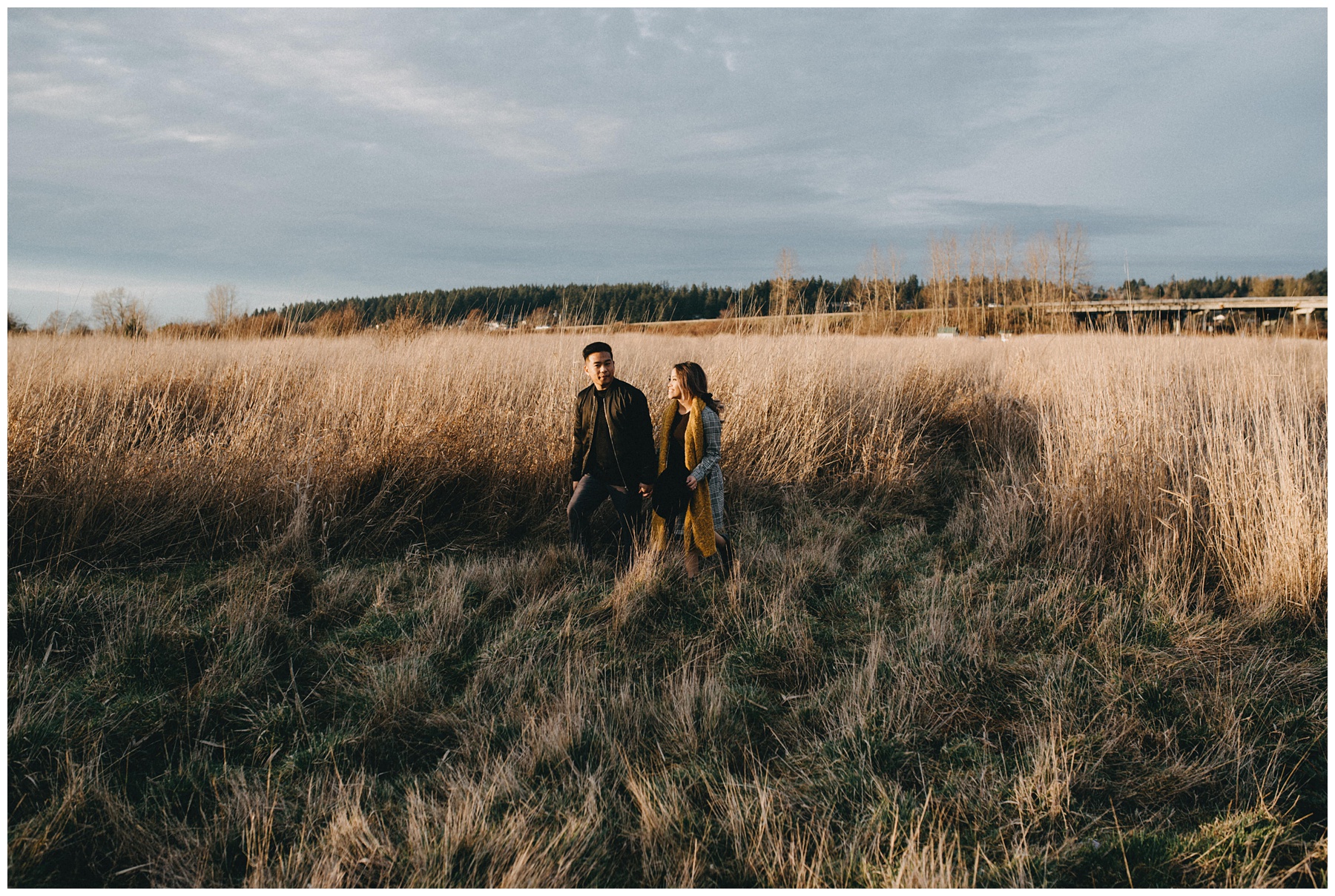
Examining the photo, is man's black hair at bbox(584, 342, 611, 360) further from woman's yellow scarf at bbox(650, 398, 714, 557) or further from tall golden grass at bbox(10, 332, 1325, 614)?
tall golden grass at bbox(10, 332, 1325, 614)

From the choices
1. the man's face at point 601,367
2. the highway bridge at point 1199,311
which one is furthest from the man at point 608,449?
the highway bridge at point 1199,311

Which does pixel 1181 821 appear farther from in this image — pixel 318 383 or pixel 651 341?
pixel 651 341

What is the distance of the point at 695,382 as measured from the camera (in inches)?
154

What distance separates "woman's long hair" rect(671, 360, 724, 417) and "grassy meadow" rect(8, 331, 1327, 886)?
3.31 feet

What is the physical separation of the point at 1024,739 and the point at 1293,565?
222 centimetres

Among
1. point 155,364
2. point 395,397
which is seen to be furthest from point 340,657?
point 155,364

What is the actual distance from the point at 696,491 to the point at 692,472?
15 cm

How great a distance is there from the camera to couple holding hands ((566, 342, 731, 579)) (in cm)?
392

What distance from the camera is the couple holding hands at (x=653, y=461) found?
154 inches

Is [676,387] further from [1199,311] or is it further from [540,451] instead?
[1199,311]

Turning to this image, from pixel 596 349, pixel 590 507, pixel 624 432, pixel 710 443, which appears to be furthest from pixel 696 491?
pixel 596 349

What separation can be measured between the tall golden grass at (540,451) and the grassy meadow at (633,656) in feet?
0.11

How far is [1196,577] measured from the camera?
153 inches

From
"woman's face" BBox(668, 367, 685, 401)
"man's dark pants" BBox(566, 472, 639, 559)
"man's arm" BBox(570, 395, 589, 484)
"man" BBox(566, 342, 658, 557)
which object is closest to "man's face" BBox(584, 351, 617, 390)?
"man" BBox(566, 342, 658, 557)
